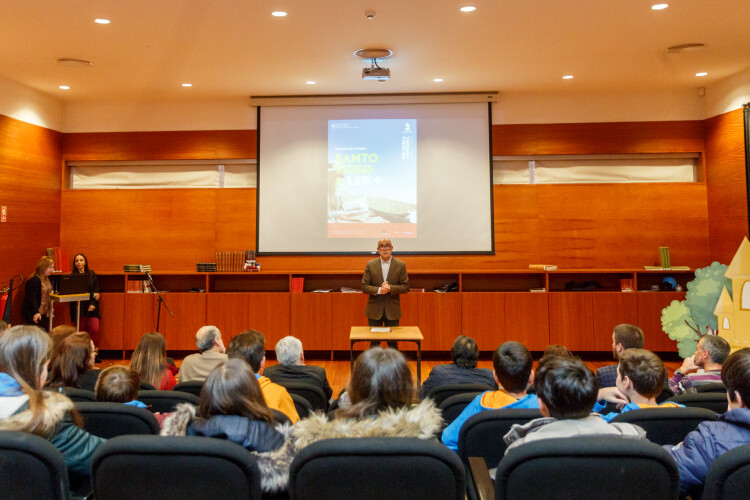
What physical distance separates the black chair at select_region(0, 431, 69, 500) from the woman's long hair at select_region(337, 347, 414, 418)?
2.76 ft

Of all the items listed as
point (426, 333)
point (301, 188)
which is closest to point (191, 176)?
point (301, 188)

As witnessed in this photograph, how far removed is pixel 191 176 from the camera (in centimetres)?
866

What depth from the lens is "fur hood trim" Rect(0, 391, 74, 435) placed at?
5.66 feet

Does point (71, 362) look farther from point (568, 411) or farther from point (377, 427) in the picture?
point (568, 411)

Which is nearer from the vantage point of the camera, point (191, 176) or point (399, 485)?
point (399, 485)

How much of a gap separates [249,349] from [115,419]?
1132 mm

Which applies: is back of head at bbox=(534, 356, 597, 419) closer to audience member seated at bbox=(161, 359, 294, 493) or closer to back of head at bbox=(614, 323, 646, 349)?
audience member seated at bbox=(161, 359, 294, 493)

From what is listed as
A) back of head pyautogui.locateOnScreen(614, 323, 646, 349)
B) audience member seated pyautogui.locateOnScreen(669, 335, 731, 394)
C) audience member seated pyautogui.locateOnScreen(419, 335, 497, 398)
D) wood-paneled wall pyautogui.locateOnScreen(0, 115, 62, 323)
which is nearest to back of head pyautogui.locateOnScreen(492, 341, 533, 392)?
audience member seated pyautogui.locateOnScreen(419, 335, 497, 398)

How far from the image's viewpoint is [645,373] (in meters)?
2.47

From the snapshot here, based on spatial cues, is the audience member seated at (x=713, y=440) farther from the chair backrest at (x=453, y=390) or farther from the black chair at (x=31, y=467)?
the black chair at (x=31, y=467)

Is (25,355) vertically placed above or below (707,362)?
above

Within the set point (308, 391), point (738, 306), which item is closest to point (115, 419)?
point (308, 391)

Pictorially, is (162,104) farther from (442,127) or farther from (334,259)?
(442,127)

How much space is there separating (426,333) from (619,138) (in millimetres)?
3998
